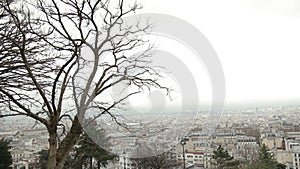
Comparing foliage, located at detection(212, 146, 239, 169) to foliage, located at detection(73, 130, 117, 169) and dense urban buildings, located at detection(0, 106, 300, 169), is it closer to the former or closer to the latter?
dense urban buildings, located at detection(0, 106, 300, 169)

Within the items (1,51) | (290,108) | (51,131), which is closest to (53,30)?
(1,51)

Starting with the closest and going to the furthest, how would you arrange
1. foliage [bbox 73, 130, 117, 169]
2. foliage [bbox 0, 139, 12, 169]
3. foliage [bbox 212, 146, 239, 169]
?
foliage [bbox 73, 130, 117, 169]
foliage [bbox 0, 139, 12, 169]
foliage [bbox 212, 146, 239, 169]

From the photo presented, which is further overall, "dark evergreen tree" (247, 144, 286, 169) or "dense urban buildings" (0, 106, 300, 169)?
"dark evergreen tree" (247, 144, 286, 169)

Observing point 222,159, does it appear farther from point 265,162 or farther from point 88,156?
point 88,156

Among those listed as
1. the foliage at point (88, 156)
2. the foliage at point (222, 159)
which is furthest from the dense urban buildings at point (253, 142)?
the foliage at point (88, 156)

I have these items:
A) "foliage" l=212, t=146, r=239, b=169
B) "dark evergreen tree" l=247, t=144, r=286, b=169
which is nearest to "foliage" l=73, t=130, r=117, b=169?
"foliage" l=212, t=146, r=239, b=169

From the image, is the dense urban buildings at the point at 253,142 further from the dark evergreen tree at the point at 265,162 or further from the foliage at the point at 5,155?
the dark evergreen tree at the point at 265,162

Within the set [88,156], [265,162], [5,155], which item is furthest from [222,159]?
[5,155]

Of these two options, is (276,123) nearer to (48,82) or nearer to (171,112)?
(171,112)
